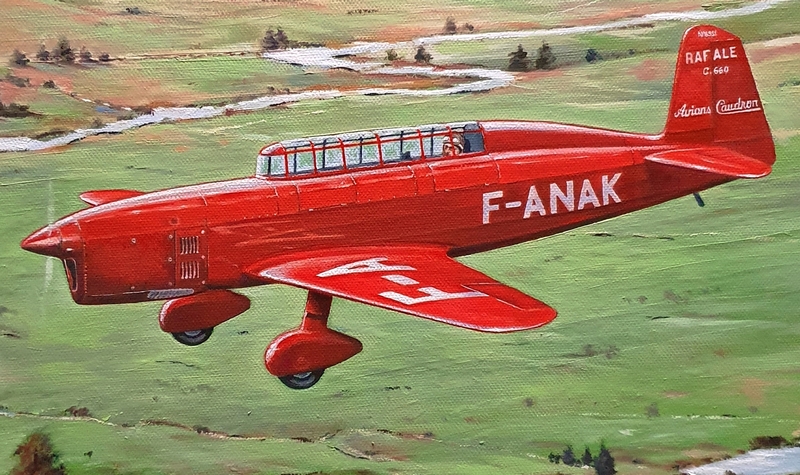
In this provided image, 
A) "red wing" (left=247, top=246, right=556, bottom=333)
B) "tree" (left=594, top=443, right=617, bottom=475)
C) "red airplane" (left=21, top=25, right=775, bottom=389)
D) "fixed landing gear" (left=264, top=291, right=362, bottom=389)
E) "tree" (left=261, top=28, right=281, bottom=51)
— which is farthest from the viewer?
"tree" (left=261, top=28, right=281, bottom=51)

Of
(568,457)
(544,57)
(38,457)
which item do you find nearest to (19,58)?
(38,457)

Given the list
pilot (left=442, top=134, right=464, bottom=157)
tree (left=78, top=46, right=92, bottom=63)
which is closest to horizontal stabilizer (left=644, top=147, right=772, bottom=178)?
pilot (left=442, top=134, right=464, bottom=157)

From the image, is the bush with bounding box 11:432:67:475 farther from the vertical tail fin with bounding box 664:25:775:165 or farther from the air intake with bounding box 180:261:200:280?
the vertical tail fin with bounding box 664:25:775:165

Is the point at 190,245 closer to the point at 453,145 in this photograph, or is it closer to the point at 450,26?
the point at 453,145

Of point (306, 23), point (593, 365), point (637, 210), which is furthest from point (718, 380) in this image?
point (306, 23)

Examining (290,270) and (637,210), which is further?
(637,210)

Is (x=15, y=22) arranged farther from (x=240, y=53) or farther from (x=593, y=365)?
(x=593, y=365)

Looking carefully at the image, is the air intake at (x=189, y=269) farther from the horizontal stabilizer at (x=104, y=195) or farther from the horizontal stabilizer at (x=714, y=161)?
the horizontal stabilizer at (x=714, y=161)
